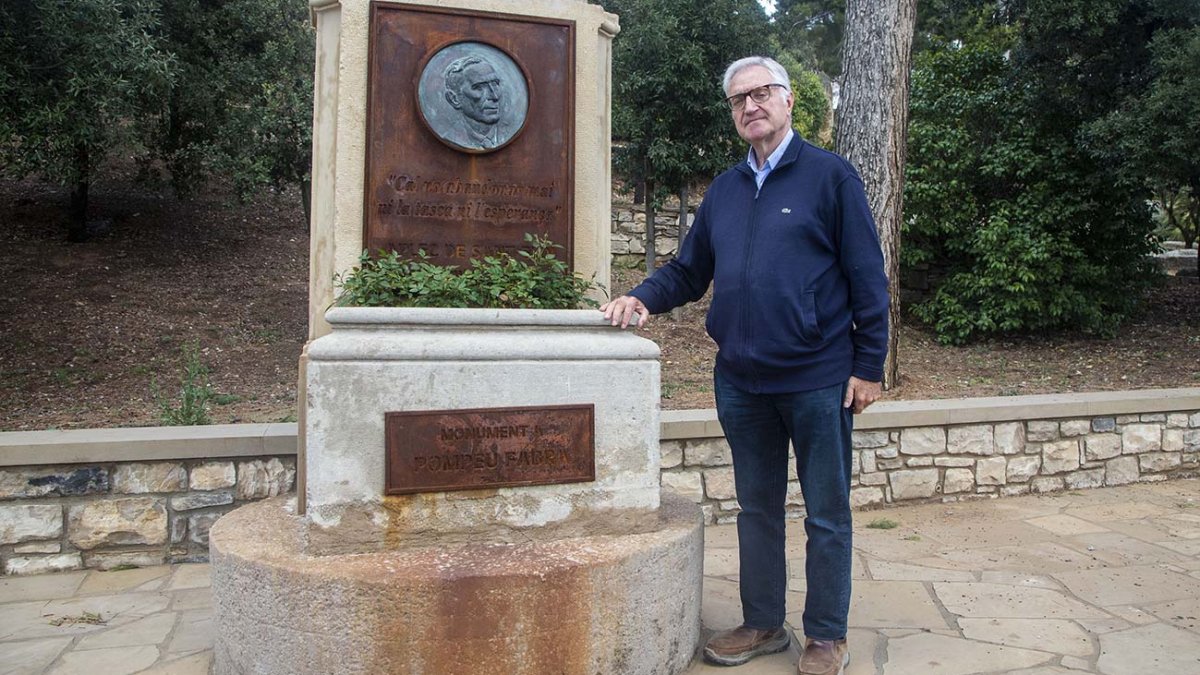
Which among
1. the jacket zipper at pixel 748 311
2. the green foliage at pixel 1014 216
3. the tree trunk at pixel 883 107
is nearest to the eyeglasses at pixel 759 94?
the jacket zipper at pixel 748 311

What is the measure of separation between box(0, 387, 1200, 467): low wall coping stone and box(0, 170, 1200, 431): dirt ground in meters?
1.42

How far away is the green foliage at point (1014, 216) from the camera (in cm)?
905

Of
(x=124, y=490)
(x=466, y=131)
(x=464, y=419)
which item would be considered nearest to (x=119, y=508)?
(x=124, y=490)

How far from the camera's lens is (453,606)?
8.34 feet

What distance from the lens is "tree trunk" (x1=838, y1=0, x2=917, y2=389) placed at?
6645mm

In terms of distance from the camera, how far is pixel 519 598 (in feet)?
8.47

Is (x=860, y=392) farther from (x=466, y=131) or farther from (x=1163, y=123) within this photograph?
(x=1163, y=123)

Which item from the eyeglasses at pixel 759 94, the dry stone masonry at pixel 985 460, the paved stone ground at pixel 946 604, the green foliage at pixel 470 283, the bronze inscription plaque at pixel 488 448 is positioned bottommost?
the paved stone ground at pixel 946 604

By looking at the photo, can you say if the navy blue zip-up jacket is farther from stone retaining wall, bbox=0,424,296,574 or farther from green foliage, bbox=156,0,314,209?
green foliage, bbox=156,0,314,209

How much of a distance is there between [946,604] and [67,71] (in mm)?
7180

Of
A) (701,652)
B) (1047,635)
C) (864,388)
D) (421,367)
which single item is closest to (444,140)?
(421,367)

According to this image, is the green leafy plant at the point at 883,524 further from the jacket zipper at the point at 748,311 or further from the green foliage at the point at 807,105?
the green foliage at the point at 807,105

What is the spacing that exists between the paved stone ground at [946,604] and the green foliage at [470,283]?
129 centimetres

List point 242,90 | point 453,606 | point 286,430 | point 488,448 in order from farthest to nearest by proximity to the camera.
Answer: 1. point 242,90
2. point 286,430
3. point 488,448
4. point 453,606
